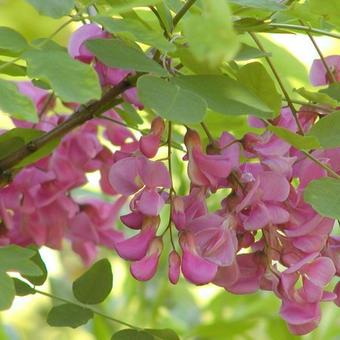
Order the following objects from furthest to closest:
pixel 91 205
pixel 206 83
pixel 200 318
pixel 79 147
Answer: pixel 200 318, pixel 91 205, pixel 79 147, pixel 206 83

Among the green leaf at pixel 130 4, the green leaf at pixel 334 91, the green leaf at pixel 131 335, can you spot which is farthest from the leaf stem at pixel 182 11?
the green leaf at pixel 131 335

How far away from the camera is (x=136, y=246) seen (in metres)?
0.68

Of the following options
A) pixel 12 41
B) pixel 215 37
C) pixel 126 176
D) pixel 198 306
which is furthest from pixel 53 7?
pixel 198 306

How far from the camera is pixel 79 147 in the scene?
896 mm

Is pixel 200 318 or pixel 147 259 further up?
pixel 147 259

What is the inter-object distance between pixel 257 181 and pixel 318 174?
0.05 metres

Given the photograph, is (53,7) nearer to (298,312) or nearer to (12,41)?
(12,41)

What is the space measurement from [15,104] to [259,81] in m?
0.17

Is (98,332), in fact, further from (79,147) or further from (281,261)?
(281,261)

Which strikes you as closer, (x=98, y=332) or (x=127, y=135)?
(x=127, y=135)

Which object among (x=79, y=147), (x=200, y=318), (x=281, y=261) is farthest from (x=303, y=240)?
(x=200, y=318)

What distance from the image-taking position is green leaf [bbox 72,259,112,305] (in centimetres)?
77

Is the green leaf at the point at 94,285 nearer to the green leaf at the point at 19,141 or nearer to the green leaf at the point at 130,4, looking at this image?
the green leaf at the point at 19,141

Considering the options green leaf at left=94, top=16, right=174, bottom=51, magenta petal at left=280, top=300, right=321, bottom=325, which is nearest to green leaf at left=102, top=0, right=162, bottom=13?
green leaf at left=94, top=16, right=174, bottom=51
